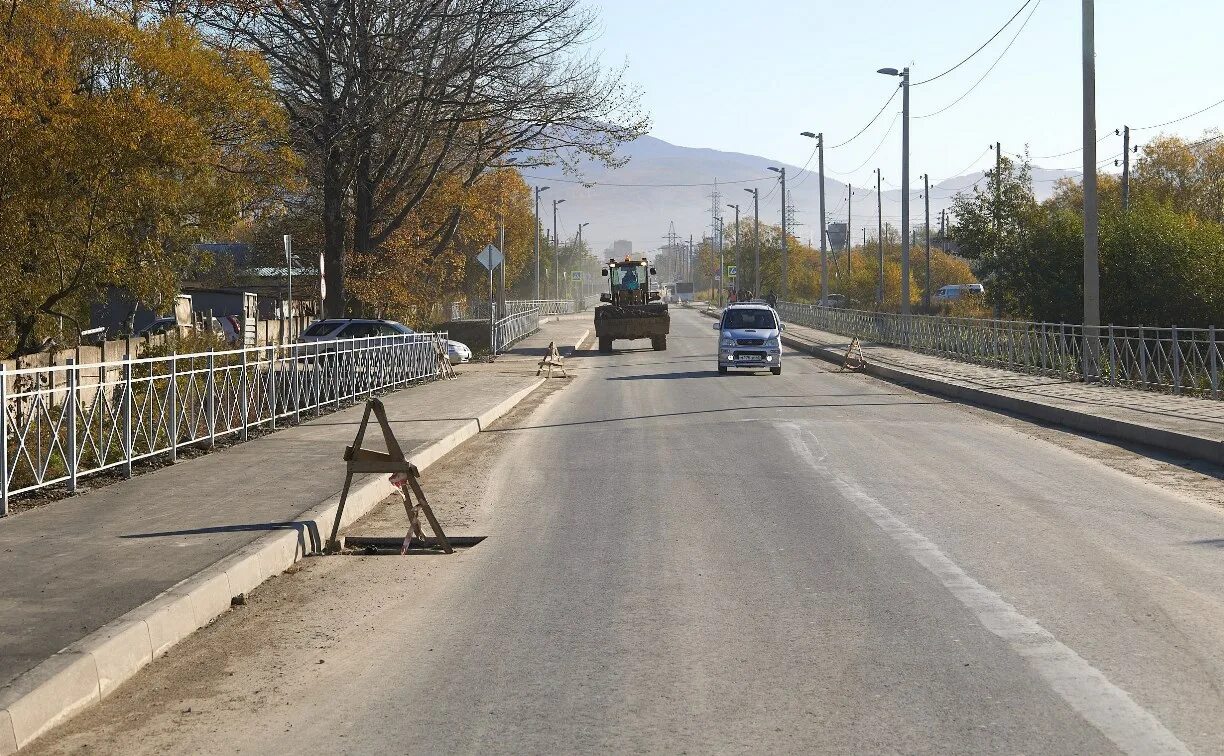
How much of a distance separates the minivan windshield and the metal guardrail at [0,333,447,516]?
1463cm

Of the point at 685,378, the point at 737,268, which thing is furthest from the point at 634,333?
the point at 737,268

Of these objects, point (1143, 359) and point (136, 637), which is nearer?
point (136, 637)

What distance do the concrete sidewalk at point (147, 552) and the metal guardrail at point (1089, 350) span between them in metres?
12.9

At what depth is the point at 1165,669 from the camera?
560 cm

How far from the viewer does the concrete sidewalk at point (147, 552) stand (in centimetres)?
548

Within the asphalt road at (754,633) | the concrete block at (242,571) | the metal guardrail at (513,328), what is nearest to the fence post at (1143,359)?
the asphalt road at (754,633)

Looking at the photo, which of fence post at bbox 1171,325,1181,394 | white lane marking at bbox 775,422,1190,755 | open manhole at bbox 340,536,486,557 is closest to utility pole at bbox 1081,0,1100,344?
fence post at bbox 1171,325,1181,394

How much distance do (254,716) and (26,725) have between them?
82 cm

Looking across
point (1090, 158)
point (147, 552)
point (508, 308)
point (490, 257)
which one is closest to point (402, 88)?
point (490, 257)

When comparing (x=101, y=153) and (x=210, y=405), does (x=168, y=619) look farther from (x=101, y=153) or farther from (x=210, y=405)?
(x=101, y=153)

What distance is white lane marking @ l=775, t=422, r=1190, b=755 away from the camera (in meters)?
4.70

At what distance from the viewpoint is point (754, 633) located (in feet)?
20.9

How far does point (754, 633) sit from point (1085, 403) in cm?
1536

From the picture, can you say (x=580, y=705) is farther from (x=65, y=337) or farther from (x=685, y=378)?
(x=685, y=378)
